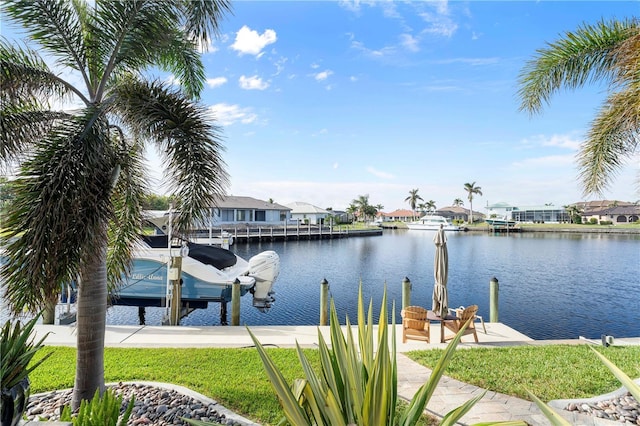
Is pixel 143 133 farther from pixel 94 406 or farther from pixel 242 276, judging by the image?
pixel 242 276

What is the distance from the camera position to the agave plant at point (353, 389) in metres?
1.90

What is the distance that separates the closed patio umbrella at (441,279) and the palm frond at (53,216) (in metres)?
7.07

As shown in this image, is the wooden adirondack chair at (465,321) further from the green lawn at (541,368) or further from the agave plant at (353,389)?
the agave plant at (353,389)

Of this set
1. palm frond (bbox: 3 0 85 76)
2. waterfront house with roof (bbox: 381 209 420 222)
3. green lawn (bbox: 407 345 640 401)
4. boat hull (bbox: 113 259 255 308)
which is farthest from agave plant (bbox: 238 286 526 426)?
waterfront house with roof (bbox: 381 209 420 222)

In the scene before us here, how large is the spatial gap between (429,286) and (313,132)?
38.0ft

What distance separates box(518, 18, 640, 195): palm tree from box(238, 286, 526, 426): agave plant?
18.8 feet

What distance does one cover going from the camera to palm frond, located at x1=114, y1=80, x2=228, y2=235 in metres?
3.78

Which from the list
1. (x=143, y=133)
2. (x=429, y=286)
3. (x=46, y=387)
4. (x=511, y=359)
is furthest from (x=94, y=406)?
(x=429, y=286)

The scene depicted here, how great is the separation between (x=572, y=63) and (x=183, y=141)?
7.03 metres

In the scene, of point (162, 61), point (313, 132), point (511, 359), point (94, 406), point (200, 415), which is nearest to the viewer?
point (94, 406)

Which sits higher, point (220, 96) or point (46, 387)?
point (220, 96)

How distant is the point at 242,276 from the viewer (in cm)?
1261

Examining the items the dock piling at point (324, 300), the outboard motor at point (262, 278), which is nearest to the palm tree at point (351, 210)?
the outboard motor at point (262, 278)

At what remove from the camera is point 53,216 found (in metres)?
3.08
